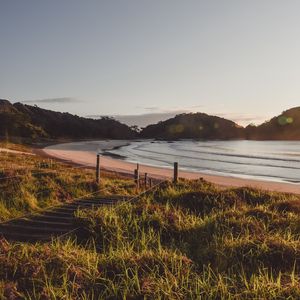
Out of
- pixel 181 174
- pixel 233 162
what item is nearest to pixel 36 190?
pixel 181 174

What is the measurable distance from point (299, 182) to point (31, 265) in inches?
1396

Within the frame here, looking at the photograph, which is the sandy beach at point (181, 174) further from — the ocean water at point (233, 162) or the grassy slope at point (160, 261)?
the grassy slope at point (160, 261)

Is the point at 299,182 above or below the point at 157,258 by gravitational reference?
below

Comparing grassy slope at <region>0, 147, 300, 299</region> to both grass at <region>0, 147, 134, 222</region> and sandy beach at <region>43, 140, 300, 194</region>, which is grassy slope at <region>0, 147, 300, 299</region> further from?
sandy beach at <region>43, 140, 300, 194</region>

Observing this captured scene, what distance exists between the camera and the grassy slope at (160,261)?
514 cm

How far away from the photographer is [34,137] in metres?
122

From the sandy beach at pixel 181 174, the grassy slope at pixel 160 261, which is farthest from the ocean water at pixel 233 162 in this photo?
the grassy slope at pixel 160 261

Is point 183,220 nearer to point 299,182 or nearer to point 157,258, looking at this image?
point 157,258

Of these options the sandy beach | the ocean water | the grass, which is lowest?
the ocean water

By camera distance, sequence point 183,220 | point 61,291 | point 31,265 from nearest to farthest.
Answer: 1. point 61,291
2. point 31,265
3. point 183,220

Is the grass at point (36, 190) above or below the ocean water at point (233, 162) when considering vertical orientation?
above

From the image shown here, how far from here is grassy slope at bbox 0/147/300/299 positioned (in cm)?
514

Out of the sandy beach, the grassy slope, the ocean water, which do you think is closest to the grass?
the grassy slope

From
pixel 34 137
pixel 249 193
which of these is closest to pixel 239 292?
pixel 249 193
